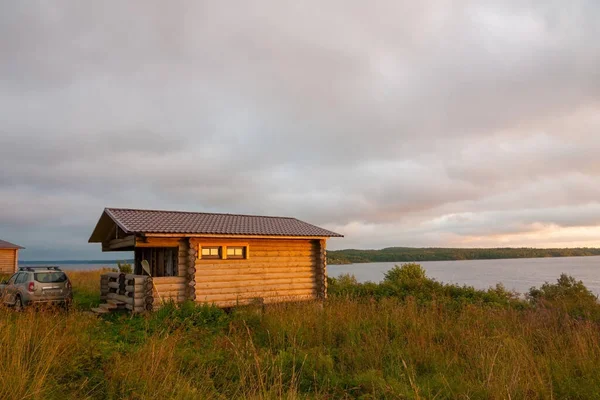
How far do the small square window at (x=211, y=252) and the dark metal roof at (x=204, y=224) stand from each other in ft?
2.62

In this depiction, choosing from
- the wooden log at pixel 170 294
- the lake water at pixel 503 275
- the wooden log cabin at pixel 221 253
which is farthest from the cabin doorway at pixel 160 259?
the lake water at pixel 503 275

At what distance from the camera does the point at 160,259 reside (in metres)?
19.0

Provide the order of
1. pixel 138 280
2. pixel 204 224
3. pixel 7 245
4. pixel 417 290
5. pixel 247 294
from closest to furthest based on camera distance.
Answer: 1. pixel 138 280
2. pixel 247 294
3. pixel 204 224
4. pixel 417 290
5. pixel 7 245

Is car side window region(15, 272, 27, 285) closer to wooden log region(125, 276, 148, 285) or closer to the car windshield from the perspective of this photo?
the car windshield

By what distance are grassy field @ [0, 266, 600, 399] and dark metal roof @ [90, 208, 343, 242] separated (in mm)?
4443

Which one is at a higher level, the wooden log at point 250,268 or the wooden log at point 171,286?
the wooden log at point 250,268

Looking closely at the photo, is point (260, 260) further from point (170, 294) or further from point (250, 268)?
point (170, 294)

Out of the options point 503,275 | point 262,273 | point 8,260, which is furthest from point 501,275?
point 8,260

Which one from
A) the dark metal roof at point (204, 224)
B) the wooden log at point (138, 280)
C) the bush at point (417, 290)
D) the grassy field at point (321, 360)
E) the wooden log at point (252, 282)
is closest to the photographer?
the grassy field at point (321, 360)

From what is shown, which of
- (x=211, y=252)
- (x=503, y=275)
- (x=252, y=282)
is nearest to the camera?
(x=211, y=252)

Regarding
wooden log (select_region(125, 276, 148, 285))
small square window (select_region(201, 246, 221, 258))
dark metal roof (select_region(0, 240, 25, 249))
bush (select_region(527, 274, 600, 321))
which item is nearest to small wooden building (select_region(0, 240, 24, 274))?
dark metal roof (select_region(0, 240, 25, 249))

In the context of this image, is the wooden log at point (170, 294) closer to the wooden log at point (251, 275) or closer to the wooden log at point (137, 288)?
the wooden log at point (137, 288)

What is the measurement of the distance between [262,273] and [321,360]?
33.1 ft

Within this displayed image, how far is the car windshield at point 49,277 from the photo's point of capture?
629 inches
